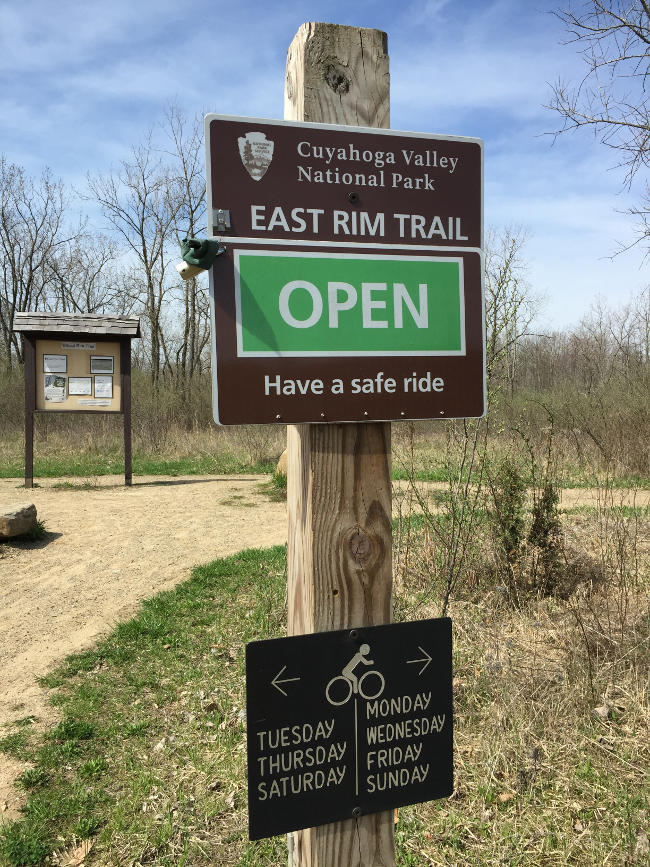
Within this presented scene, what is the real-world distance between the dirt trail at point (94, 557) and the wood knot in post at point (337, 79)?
299 cm

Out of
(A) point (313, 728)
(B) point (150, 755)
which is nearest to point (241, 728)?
(B) point (150, 755)

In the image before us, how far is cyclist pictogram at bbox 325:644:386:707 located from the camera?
1405mm

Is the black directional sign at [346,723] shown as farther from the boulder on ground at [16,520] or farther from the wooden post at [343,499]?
the boulder on ground at [16,520]

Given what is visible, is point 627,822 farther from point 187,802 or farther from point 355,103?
point 355,103

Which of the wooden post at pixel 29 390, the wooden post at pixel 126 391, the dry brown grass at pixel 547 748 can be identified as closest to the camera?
the dry brown grass at pixel 547 748

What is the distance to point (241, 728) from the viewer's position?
132 inches

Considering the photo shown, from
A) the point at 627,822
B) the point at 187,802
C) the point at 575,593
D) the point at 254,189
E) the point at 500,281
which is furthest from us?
the point at 575,593

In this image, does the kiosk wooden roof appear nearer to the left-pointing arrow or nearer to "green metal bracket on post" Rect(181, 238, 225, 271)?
"green metal bracket on post" Rect(181, 238, 225, 271)

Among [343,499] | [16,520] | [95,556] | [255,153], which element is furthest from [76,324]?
[343,499]

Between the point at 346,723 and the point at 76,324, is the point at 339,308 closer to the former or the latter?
the point at 346,723

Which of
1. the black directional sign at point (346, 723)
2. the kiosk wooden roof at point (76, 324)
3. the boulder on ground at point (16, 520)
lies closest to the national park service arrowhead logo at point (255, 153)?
the black directional sign at point (346, 723)

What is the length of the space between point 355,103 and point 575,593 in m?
3.99

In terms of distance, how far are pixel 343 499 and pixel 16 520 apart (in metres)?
6.32

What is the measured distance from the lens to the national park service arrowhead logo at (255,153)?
1.35 m
